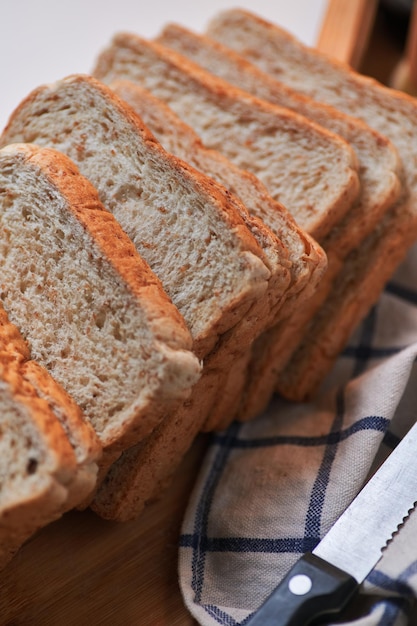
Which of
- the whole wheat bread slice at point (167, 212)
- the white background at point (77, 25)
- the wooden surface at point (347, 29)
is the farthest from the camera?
the wooden surface at point (347, 29)

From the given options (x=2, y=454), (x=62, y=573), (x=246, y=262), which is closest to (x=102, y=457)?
(x=2, y=454)

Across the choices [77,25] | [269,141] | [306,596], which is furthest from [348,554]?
[77,25]

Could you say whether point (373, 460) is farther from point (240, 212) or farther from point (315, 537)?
point (240, 212)

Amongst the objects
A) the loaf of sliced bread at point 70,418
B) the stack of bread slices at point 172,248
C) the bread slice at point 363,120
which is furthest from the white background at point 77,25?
the loaf of sliced bread at point 70,418

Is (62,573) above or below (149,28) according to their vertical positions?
below

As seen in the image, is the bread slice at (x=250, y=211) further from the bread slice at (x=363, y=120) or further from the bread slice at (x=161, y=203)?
the bread slice at (x=363, y=120)

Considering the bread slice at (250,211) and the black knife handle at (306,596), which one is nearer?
the black knife handle at (306,596)

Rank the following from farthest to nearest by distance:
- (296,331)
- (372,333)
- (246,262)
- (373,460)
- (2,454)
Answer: (372,333) → (296,331) → (373,460) → (246,262) → (2,454)

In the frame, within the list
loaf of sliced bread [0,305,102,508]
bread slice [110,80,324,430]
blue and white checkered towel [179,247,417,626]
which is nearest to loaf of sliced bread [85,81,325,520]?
bread slice [110,80,324,430]

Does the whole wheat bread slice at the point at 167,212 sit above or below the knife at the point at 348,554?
above
